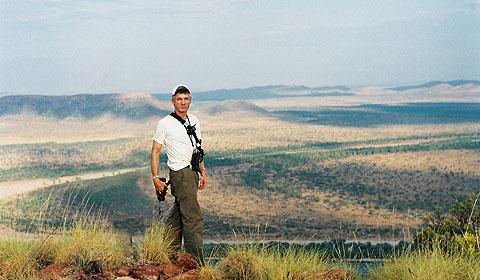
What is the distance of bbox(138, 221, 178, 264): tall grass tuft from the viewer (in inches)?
304

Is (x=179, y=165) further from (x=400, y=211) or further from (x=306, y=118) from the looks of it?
(x=306, y=118)

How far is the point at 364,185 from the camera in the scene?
6178 centimetres

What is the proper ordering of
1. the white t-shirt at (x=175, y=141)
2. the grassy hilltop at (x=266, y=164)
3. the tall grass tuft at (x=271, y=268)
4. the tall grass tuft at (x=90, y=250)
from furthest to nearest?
the grassy hilltop at (x=266, y=164), the white t-shirt at (x=175, y=141), the tall grass tuft at (x=90, y=250), the tall grass tuft at (x=271, y=268)

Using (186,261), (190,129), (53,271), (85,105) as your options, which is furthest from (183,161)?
(85,105)

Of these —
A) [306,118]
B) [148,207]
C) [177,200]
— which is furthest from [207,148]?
[177,200]

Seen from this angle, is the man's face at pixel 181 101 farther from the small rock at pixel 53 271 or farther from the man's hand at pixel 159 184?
the small rock at pixel 53 271

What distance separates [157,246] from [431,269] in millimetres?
3098

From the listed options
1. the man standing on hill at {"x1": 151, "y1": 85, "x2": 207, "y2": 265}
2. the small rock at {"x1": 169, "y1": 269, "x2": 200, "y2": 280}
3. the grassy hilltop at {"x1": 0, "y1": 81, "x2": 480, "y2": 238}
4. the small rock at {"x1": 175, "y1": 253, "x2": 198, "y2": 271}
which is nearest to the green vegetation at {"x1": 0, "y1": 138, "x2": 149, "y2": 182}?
the grassy hilltop at {"x1": 0, "y1": 81, "x2": 480, "y2": 238}

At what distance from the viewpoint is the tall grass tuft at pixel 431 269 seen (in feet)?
21.2

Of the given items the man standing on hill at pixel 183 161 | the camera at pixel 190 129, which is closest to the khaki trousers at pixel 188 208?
the man standing on hill at pixel 183 161

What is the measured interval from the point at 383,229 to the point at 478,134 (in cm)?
6985

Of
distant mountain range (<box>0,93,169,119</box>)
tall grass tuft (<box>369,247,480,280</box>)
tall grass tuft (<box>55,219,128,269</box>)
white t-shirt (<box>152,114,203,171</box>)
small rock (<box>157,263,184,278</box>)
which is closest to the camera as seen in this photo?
tall grass tuft (<box>369,247,480,280</box>)

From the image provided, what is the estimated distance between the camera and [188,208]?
8.02m

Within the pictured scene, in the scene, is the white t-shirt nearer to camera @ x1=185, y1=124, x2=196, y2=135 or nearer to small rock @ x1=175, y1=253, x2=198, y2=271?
camera @ x1=185, y1=124, x2=196, y2=135
